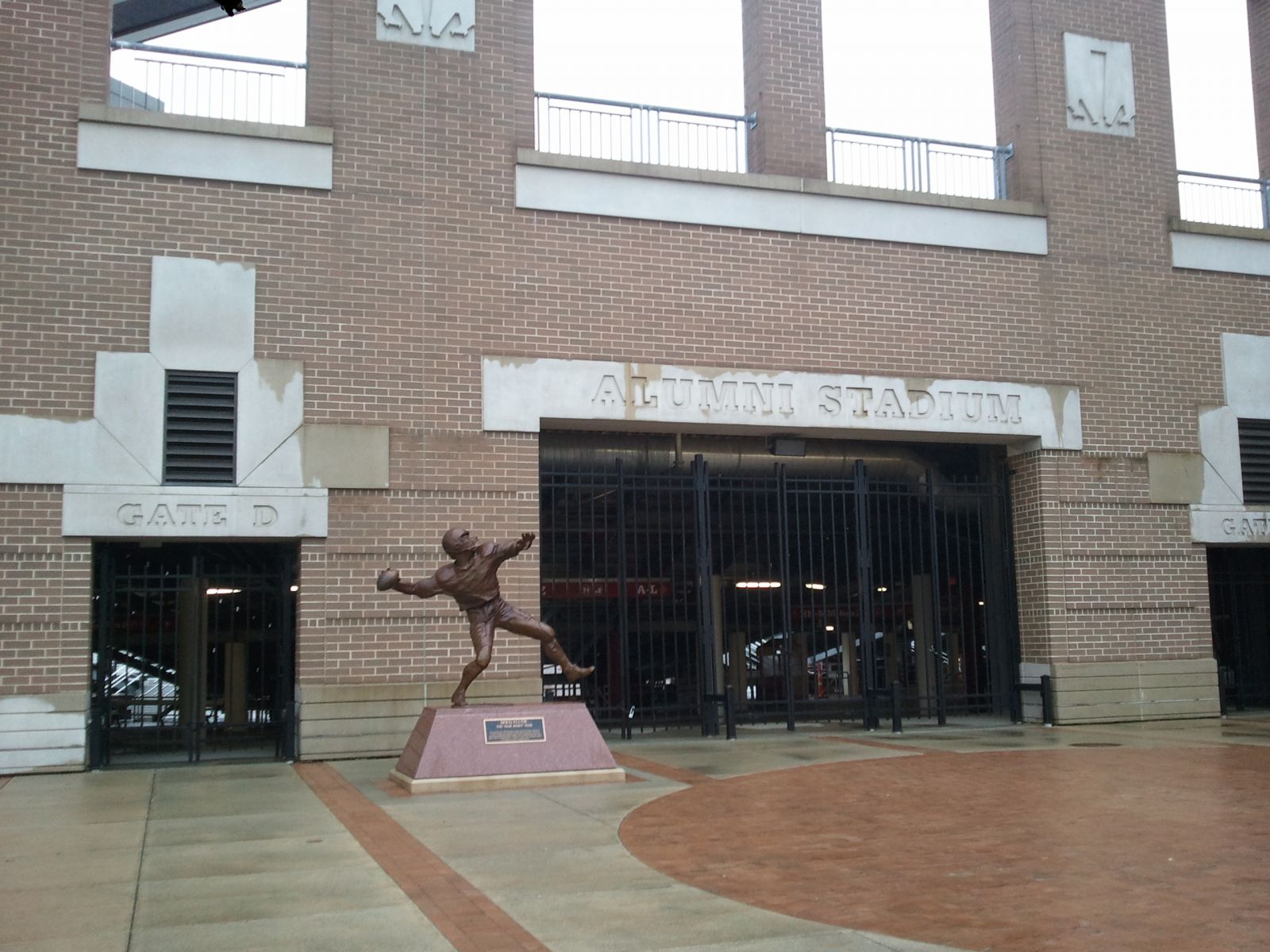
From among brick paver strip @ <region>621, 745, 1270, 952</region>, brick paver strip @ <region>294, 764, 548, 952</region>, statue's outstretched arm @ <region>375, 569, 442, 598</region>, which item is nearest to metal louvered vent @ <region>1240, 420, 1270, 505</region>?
brick paver strip @ <region>621, 745, 1270, 952</region>

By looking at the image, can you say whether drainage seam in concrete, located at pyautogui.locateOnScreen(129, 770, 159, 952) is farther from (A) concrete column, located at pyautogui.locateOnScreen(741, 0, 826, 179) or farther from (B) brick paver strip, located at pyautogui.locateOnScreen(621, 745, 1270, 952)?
(A) concrete column, located at pyautogui.locateOnScreen(741, 0, 826, 179)

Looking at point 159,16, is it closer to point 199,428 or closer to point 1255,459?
point 199,428

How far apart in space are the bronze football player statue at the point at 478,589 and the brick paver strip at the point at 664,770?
4.09 ft

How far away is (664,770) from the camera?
39.8 ft

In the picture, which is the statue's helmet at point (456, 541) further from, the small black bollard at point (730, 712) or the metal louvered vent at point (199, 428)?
the small black bollard at point (730, 712)

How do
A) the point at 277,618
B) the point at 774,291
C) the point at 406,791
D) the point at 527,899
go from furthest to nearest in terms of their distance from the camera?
the point at 774,291, the point at 277,618, the point at 406,791, the point at 527,899

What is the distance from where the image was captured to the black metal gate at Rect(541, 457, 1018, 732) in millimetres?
15805

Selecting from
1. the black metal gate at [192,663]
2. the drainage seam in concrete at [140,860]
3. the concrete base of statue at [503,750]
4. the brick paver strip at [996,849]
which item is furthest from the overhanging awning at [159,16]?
the brick paver strip at [996,849]

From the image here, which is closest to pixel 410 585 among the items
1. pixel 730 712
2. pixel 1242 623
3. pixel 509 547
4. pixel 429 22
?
pixel 509 547

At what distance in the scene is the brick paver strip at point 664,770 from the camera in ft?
37.3

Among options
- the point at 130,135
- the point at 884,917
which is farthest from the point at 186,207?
the point at 884,917

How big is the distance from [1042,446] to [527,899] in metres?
12.1

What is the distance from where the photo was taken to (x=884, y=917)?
241 inches

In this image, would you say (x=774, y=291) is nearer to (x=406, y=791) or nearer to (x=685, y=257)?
(x=685, y=257)
